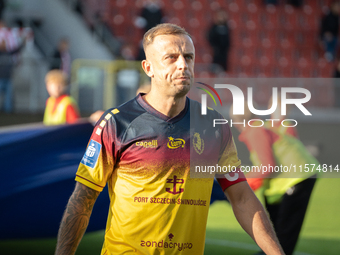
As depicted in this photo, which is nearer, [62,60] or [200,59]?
[62,60]

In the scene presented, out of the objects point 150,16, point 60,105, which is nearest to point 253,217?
point 60,105

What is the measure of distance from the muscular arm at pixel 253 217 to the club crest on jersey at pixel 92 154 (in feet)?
2.14

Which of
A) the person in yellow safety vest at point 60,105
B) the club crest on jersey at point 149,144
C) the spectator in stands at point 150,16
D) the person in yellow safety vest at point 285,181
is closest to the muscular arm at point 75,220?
the club crest on jersey at point 149,144

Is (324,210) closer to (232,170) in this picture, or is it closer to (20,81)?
(232,170)

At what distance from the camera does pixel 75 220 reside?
1.98 meters

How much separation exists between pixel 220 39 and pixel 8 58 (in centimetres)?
527

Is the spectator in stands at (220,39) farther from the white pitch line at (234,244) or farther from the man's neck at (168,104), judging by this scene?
the man's neck at (168,104)

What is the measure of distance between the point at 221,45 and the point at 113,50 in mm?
3137

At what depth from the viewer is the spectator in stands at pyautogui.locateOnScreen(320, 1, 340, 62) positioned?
1283cm

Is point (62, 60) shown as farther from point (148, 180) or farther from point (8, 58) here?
point (148, 180)

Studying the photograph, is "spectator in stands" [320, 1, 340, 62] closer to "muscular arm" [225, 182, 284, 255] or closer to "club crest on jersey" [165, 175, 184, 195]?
"muscular arm" [225, 182, 284, 255]

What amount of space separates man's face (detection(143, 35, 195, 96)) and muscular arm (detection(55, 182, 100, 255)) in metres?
0.60

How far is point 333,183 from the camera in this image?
399 inches

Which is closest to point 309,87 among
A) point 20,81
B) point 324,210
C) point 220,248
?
point 324,210
